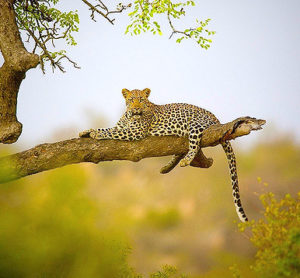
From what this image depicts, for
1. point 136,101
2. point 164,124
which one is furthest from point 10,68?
point 164,124

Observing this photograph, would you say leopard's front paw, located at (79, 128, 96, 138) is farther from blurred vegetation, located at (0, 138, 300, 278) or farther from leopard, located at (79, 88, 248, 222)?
blurred vegetation, located at (0, 138, 300, 278)

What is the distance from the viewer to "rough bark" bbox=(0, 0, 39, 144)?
7520mm

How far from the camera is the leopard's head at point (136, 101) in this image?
7.62 meters

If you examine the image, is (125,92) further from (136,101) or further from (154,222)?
(154,222)

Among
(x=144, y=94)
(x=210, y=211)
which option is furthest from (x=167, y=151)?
(x=210, y=211)

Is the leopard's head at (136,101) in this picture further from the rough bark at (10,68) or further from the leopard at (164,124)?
the rough bark at (10,68)

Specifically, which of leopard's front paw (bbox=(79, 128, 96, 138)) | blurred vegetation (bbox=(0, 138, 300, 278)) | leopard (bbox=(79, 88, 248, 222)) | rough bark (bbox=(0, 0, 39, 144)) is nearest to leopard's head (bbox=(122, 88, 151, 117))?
leopard (bbox=(79, 88, 248, 222))

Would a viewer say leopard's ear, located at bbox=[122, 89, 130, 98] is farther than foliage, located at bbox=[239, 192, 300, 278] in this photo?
Yes

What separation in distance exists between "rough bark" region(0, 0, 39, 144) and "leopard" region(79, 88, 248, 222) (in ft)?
4.73

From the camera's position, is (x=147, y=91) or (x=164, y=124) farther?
(x=147, y=91)

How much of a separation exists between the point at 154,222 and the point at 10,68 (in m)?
13.1

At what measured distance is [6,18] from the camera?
26.6 feet

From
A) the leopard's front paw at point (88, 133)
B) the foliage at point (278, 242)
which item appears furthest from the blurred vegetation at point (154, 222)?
the leopard's front paw at point (88, 133)

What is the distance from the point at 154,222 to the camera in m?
19.7
